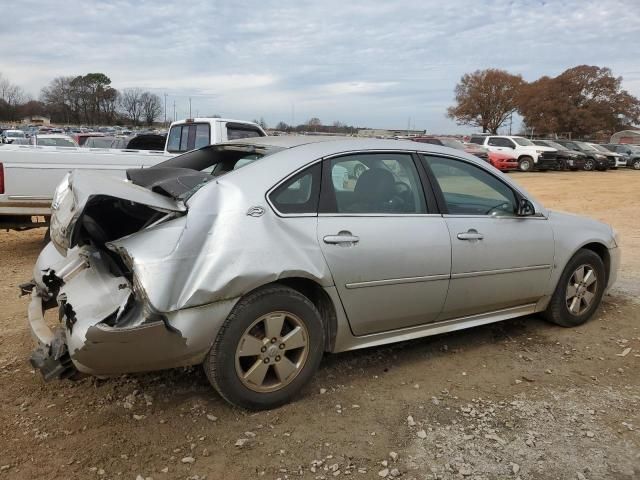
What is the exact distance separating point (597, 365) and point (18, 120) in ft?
367

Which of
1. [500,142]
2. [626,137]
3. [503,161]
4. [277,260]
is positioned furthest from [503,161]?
[626,137]

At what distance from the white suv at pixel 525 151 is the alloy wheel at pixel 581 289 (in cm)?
2412

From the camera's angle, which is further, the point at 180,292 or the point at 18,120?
the point at 18,120

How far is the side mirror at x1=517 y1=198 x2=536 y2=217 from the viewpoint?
4.33m

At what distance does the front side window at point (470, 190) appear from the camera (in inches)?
160

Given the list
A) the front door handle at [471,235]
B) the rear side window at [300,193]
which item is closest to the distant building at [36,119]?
the rear side window at [300,193]

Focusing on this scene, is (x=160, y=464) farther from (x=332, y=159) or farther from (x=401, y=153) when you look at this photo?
(x=401, y=153)

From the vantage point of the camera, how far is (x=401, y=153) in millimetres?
3955

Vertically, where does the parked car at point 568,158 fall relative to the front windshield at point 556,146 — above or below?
below

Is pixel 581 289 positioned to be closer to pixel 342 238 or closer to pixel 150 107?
pixel 342 238

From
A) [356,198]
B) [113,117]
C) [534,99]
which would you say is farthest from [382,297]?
[113,117]

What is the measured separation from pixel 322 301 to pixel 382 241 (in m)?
0.53

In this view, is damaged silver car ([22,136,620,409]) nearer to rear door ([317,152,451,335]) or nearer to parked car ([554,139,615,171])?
rear door ([317,152,451,335])

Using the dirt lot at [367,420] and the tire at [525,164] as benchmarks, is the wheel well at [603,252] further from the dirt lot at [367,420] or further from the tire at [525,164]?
the tire at [525,164]
